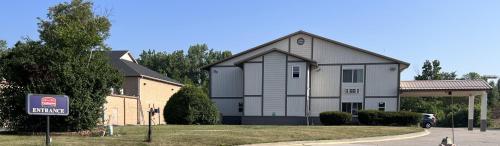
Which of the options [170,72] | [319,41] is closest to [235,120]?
[319,41]

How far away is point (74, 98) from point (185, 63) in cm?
7479

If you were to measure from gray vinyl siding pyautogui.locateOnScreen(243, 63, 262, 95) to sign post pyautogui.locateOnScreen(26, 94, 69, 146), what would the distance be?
28.2 metres

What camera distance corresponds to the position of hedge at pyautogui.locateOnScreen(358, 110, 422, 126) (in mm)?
38469

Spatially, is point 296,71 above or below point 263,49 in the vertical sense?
below

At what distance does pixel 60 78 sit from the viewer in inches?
827

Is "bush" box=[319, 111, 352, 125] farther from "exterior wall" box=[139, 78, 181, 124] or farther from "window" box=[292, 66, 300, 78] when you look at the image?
"exterior wall" box=[139, 78, 181, 124]

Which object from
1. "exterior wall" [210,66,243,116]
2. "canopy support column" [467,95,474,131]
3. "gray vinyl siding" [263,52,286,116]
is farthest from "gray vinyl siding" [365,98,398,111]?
"exterior wall" [210,66,243,116]

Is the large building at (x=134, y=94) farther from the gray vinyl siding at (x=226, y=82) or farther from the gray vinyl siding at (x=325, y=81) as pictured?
the gray vinyl siding at (x=325, y=81)

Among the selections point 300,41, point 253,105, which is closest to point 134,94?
point 253,105

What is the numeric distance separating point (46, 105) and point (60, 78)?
6085 millimetres

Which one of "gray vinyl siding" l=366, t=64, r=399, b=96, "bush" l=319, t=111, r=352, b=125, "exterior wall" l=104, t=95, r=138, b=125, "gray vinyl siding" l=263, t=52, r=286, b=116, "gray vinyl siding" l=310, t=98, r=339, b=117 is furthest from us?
"gray vinyl siding" l=310, t=98, r=339, b=117

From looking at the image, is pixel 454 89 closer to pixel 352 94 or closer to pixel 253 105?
pixel 352 94

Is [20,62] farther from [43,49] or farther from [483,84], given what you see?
[483,84]

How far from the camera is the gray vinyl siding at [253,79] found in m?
43.4
